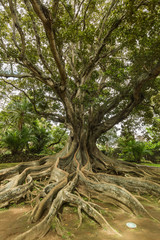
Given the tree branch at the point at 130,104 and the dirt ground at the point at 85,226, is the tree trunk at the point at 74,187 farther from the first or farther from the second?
the tree branch at the point at 130,104

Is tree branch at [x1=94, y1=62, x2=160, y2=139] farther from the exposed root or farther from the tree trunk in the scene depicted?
the exposed root

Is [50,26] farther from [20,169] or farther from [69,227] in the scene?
[20,169]

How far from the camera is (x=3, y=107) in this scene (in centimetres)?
1316

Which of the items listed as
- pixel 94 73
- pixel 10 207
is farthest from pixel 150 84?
pixel 10 207

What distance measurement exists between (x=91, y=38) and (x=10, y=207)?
6614 millimetres

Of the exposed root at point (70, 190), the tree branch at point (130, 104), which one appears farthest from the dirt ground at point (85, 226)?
the tree branch at point (130, 104)

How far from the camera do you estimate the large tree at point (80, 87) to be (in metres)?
3.35

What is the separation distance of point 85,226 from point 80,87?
5174mm

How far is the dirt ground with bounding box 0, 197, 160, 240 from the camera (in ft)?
7.23

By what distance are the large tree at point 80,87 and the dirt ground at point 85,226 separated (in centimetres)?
18

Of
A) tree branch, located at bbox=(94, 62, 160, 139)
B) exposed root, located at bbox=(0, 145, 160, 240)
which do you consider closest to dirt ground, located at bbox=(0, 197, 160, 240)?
exposed root, located at bbox=(0, 145, 160, 240)

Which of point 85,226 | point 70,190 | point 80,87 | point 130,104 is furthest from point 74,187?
point 130,104

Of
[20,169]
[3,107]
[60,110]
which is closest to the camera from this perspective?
[20,169]

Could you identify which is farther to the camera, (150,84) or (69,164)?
(150,84)
